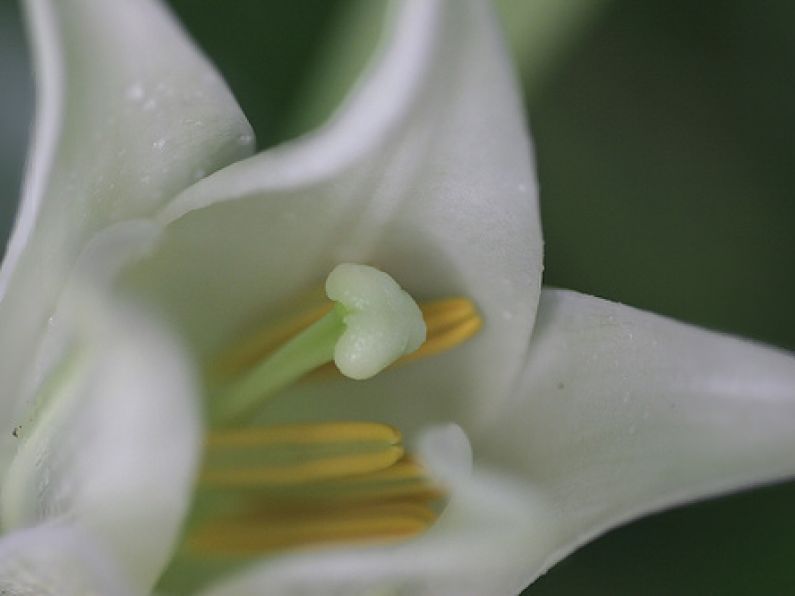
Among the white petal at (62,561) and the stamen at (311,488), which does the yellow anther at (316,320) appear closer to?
the stamen at (311,488)

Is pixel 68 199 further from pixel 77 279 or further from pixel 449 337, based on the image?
pixel 449 337

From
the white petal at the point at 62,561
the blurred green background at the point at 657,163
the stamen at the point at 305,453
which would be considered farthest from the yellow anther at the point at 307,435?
the blurred green background at the point at 657,163

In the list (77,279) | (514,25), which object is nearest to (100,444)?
(77,279)

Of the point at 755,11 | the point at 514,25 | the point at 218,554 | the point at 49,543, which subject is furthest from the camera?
the point at 755,11

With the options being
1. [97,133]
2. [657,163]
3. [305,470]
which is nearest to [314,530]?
[305,470]

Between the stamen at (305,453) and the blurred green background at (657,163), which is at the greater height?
the stamen at (305,453)

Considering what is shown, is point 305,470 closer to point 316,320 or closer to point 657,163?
point 316,320

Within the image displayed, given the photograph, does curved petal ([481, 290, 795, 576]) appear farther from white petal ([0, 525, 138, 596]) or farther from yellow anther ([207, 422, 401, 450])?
white petal ([0, 525, 138, 596])
